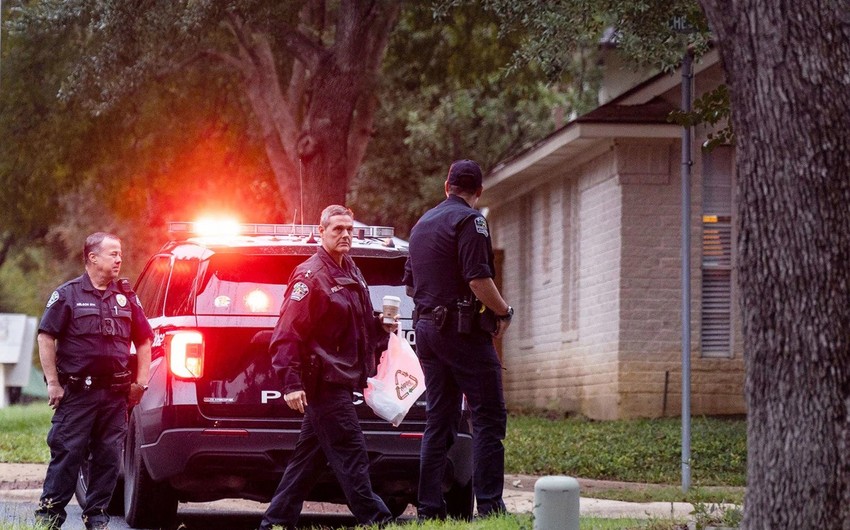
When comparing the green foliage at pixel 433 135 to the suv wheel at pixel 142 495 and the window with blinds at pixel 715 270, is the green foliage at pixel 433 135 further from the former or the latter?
the suv wheel at pixel 142 495

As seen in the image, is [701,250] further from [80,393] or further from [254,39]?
[80,393]

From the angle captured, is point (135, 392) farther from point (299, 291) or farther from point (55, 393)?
point (299, 291)

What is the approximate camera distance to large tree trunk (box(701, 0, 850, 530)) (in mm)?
5883

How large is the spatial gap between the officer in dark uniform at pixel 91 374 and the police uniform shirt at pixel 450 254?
1710mm

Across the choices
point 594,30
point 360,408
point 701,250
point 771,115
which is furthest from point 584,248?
point 771,115

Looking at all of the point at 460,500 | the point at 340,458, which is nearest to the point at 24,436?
the point at 460,500

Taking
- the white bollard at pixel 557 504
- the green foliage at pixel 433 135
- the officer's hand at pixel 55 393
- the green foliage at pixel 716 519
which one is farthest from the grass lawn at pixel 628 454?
the green foliage at pixel 433 135

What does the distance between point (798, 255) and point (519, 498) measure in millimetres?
6518

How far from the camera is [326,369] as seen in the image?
7957 millimetres

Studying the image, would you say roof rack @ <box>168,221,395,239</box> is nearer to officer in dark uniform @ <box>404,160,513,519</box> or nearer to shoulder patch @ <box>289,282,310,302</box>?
officer in dark uniform @ <box>404,160,513,519</box>

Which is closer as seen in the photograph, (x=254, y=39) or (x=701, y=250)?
(x=701, y=250)

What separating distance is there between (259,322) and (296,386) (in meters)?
1.00

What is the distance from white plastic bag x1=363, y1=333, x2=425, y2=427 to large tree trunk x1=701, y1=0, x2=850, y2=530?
286cm

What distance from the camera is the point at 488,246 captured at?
27.4ft
